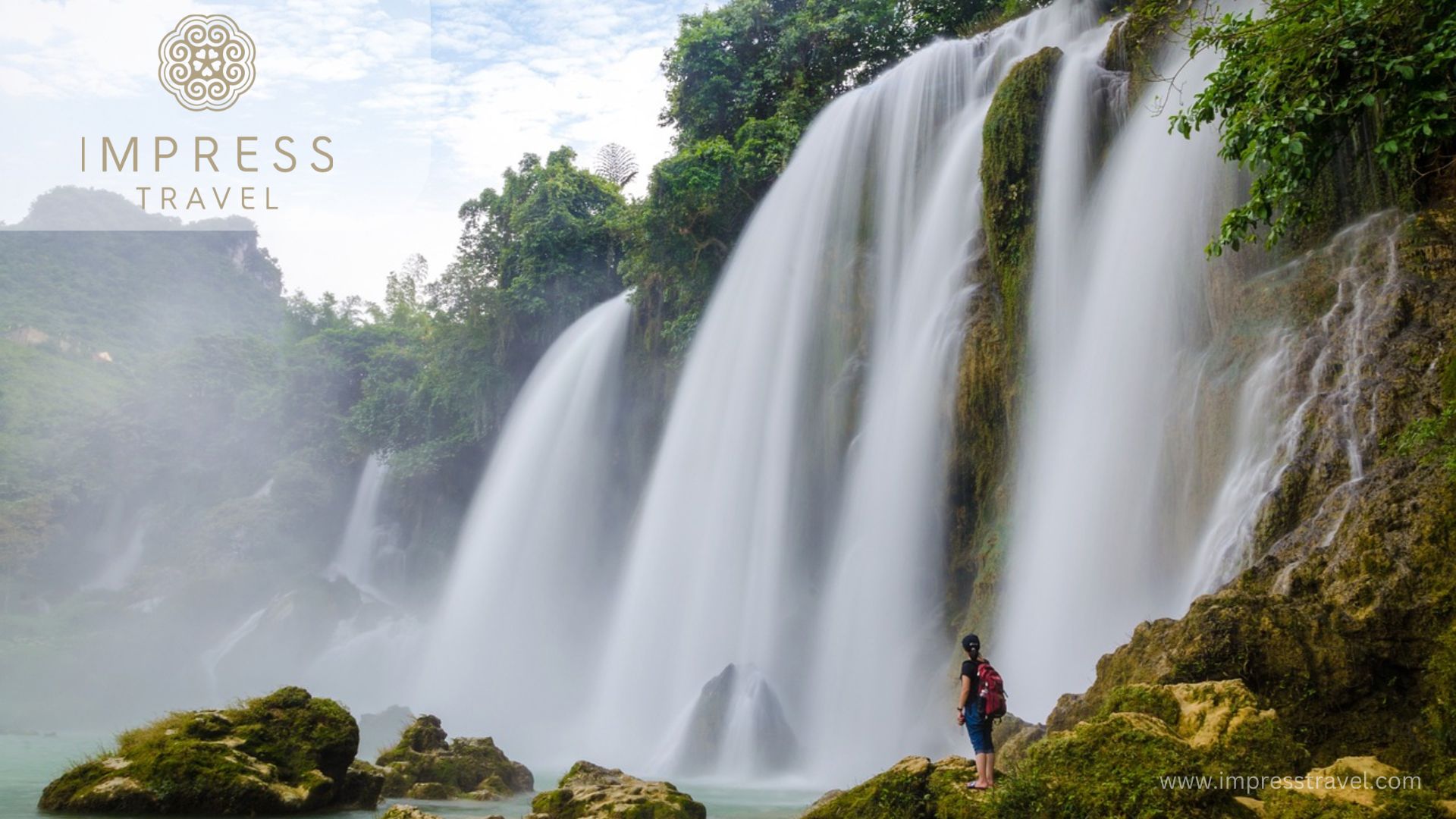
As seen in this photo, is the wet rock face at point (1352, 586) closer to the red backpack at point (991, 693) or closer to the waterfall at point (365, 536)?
the red backpack at point (991, 693)

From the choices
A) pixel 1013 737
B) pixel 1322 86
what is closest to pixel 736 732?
pixel 1013 737

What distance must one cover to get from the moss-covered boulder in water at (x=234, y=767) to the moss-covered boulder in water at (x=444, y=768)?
1.44 metres

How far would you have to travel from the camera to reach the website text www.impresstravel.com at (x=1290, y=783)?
5172 millimetres

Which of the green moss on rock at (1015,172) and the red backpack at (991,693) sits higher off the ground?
the green moss on rock at (1015,172)

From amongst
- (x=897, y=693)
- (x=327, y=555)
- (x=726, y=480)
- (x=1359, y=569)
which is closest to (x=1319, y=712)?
(x=1359, y=569)

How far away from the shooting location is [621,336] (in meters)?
25.6

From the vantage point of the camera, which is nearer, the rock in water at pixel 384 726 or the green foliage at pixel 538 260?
the rock in water at pixel 384 726

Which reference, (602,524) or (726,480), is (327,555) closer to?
(602,524)

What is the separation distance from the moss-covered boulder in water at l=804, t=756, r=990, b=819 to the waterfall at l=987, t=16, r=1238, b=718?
4.48 meters

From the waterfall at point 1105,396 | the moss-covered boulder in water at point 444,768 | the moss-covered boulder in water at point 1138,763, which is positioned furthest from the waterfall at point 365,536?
the moss-covered boulder in water at point 1138,763

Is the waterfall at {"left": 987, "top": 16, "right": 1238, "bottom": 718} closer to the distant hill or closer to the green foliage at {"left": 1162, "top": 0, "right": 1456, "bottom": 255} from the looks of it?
the green foliage at {"left": 1162, "top": 0, "right": 1456, "bottom": 255}

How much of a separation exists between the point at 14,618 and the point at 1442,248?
37.9 m

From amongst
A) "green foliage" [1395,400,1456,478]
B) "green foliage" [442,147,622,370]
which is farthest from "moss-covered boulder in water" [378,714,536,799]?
"green foliage" [442,147,622,370]

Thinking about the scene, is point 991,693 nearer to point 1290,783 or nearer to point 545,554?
point 1290,783
